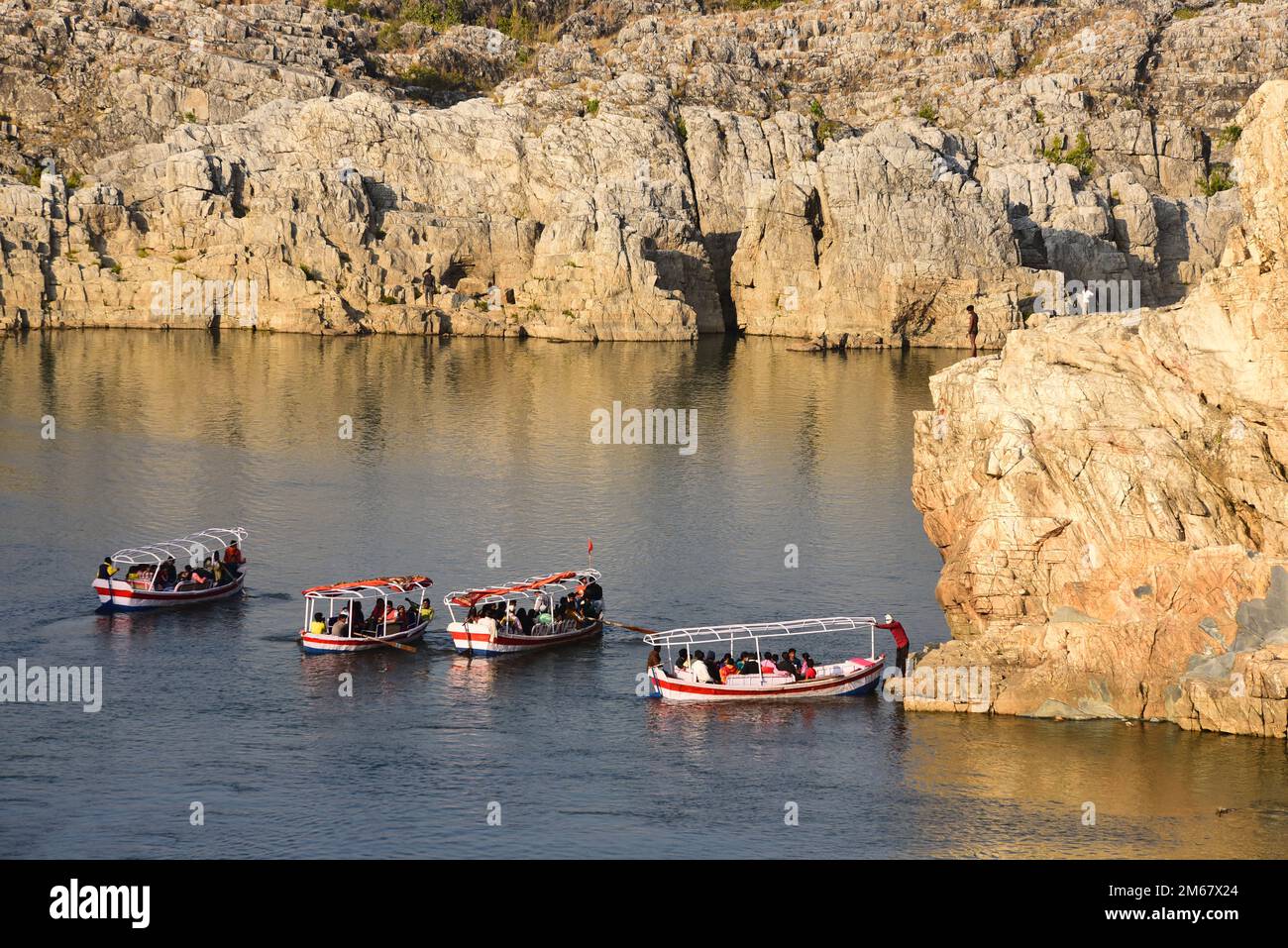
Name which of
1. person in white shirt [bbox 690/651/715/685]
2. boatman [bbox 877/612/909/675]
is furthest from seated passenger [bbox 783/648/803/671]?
boatman [bbox 877/612/909/675]

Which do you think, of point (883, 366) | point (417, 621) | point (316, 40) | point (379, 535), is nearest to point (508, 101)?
point (316, 40)

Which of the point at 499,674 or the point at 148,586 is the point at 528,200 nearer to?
the point at 148,586

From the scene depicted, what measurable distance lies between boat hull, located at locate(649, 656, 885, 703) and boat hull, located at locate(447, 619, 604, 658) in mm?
7613

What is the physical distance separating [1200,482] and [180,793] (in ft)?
115

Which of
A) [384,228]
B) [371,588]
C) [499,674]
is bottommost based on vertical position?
A: [499,674]

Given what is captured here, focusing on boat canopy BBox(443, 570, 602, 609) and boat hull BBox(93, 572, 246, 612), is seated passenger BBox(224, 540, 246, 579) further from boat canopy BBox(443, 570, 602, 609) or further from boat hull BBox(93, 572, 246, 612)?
boat canopy BBox(443, 570, 602, 609)

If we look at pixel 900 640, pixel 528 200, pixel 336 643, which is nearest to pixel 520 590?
pixel 336 643

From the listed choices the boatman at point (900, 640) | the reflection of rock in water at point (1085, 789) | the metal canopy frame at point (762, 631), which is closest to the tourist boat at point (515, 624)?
the metal canopy frame at point (762, 631)

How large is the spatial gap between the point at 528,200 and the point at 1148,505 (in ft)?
435

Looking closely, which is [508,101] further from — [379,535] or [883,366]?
[379,535]

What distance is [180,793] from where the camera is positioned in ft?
165

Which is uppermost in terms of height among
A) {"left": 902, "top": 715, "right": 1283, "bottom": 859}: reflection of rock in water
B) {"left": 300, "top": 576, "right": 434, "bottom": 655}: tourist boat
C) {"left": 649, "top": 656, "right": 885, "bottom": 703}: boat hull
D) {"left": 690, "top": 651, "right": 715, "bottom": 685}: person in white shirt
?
{"left": 300, "top": 576, "right": 434, "bottom": 655}: tourist boat

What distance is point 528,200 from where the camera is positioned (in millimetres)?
179875

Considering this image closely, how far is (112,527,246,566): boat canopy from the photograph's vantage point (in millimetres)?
73562
